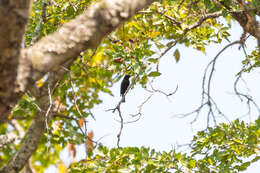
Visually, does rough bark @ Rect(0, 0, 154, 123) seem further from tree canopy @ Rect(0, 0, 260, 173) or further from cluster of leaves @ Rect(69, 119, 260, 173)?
cluster of leaves @ Rect(69, 119, 260, 173)

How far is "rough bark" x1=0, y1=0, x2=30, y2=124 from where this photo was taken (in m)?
1.20

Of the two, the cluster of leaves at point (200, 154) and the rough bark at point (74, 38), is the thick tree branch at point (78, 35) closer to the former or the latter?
the rough bark at point (74, 38)

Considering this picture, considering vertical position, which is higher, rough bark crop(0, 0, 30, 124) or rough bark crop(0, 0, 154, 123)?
rough bark crop(0, 0, 154, 123)

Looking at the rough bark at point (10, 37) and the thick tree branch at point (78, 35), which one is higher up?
the thick tree branch at point (78, 35)

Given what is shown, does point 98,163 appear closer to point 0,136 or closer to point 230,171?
point 230,171

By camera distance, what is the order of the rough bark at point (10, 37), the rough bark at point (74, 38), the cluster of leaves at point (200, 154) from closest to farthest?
the rough bark at point (10, 37), the rough bark at point (74, 38), the cluster of leaves at point (200, 154)

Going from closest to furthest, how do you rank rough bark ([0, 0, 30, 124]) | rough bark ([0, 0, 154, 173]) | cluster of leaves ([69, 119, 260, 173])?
rough bark ([0, 0, 30, 124]), rough bark ([0, 0, 154, 173]), cluster of leaves ([69, 119, 260, 173])

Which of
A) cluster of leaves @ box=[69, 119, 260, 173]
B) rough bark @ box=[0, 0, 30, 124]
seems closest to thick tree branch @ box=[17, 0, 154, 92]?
rough bark @ box=[0, 0, 30, 124]

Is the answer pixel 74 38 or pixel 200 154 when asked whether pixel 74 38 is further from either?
pixel 200 154

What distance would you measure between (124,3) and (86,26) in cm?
21

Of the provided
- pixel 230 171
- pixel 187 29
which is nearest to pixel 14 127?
pixel 187 29

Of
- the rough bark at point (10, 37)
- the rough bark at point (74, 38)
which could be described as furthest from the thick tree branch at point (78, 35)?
the rough bark at point (10, 37)

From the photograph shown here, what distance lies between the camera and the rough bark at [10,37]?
1195 mm

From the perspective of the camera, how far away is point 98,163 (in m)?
2.47
